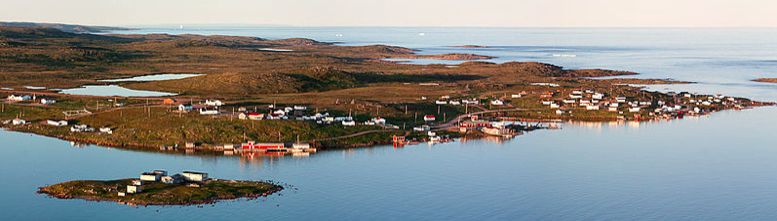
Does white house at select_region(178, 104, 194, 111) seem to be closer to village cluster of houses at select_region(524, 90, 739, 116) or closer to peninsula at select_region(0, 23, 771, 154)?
peninsula at select_region(0, 23, 771, 154)

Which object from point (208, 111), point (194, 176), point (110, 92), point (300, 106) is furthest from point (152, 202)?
point (110, 92)

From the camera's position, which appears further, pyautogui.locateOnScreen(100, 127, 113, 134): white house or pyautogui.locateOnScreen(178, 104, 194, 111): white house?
pyautogui.locateOnScreen(178, 104, 194, 111): white house

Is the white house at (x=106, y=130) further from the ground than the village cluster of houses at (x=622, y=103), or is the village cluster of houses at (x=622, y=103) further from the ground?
the village cluster of houses at (x=622, y=103)

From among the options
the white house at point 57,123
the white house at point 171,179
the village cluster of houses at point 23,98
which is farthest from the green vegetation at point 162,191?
the village cluster of houses at point 23,98

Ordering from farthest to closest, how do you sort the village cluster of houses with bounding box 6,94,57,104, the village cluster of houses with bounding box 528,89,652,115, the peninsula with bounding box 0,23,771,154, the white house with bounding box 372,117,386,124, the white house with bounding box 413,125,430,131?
the village cluster of houses with bounding box 528,89,652,115, the village cluster of houses with bounding box 6,94,57,104, the white house with bounding box 372,117,386,124, the white house with bounding box 413,125,430,131, the peninsula with bounding box 0,23,771,154

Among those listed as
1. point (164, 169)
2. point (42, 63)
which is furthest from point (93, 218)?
point (42, 63)

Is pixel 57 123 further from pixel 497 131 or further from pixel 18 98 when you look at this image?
pixel 497 131

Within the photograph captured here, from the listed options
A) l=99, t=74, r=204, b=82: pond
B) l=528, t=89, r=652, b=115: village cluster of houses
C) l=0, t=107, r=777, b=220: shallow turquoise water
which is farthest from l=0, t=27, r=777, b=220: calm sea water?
l=99, t=74, r=204, b=82: pond

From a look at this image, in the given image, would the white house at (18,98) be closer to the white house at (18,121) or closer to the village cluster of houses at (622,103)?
the white house at (18,121)

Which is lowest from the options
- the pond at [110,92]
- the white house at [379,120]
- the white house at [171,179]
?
the white house at [171,179]
